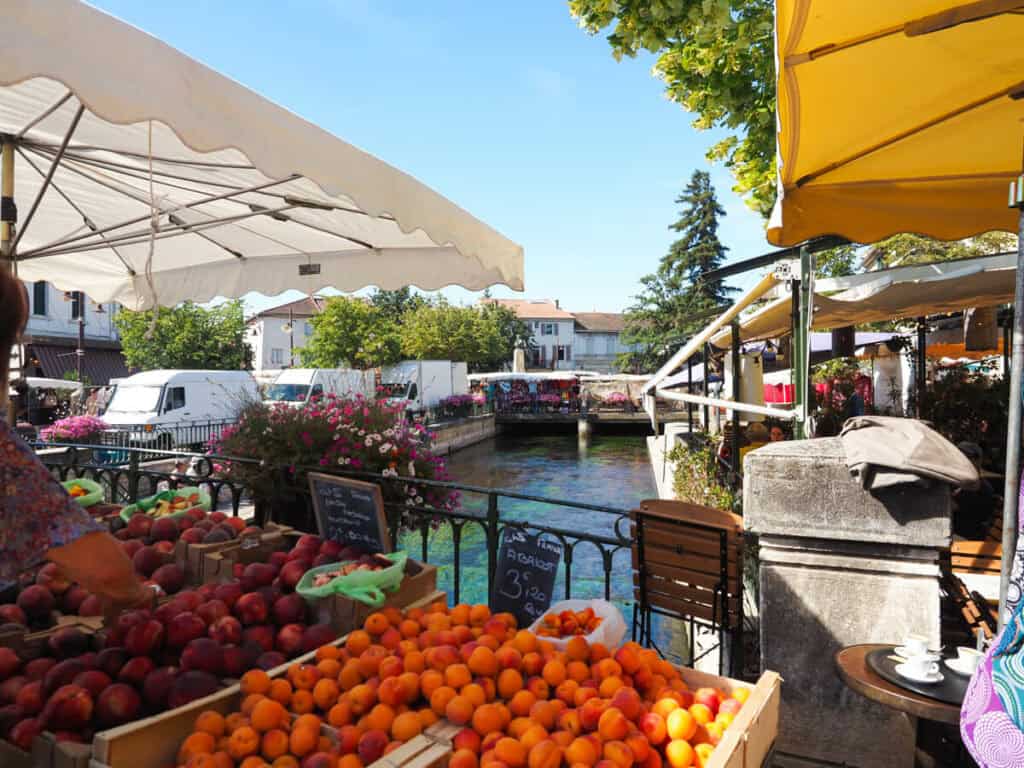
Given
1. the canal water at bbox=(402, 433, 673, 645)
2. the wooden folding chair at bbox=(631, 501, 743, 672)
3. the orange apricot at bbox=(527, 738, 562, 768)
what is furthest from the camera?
the canal water at bbox=(402, 433, 673, 645)

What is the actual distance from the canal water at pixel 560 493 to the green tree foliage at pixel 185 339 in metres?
16.2

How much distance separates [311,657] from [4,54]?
211 centimetres

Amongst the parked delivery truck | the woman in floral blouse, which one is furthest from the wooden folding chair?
the parked delivery truck

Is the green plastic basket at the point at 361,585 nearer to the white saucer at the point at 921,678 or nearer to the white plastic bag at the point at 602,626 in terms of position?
the white plastic bag at the point at 602,626

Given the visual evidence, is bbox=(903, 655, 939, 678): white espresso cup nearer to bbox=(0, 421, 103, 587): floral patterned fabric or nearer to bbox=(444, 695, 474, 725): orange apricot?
bbox=(444, 695, 474, 725): orange apricot

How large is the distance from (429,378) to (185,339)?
14.3 metres

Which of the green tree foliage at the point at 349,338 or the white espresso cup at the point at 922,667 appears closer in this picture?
the white espresso cup at the point at 922,667

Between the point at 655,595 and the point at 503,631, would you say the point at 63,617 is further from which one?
the point at 655,595

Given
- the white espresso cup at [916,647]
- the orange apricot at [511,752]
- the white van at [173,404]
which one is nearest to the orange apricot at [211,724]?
the orange apricot at [511,752]

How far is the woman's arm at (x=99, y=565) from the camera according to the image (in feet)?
5.97

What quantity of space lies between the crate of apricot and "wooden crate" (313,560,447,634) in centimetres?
22

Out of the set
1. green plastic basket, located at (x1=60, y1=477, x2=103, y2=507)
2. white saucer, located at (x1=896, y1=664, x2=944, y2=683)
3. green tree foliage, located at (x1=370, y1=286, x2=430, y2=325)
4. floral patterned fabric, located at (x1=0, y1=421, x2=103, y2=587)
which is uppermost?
green tree foliage, located at (x1=370, y1=286, x2=430, y2=325)

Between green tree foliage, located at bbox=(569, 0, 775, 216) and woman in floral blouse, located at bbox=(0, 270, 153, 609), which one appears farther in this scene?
green tree foliage, located at bbox=(569, 0, 775, 216)

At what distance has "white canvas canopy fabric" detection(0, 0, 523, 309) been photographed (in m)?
1.76
